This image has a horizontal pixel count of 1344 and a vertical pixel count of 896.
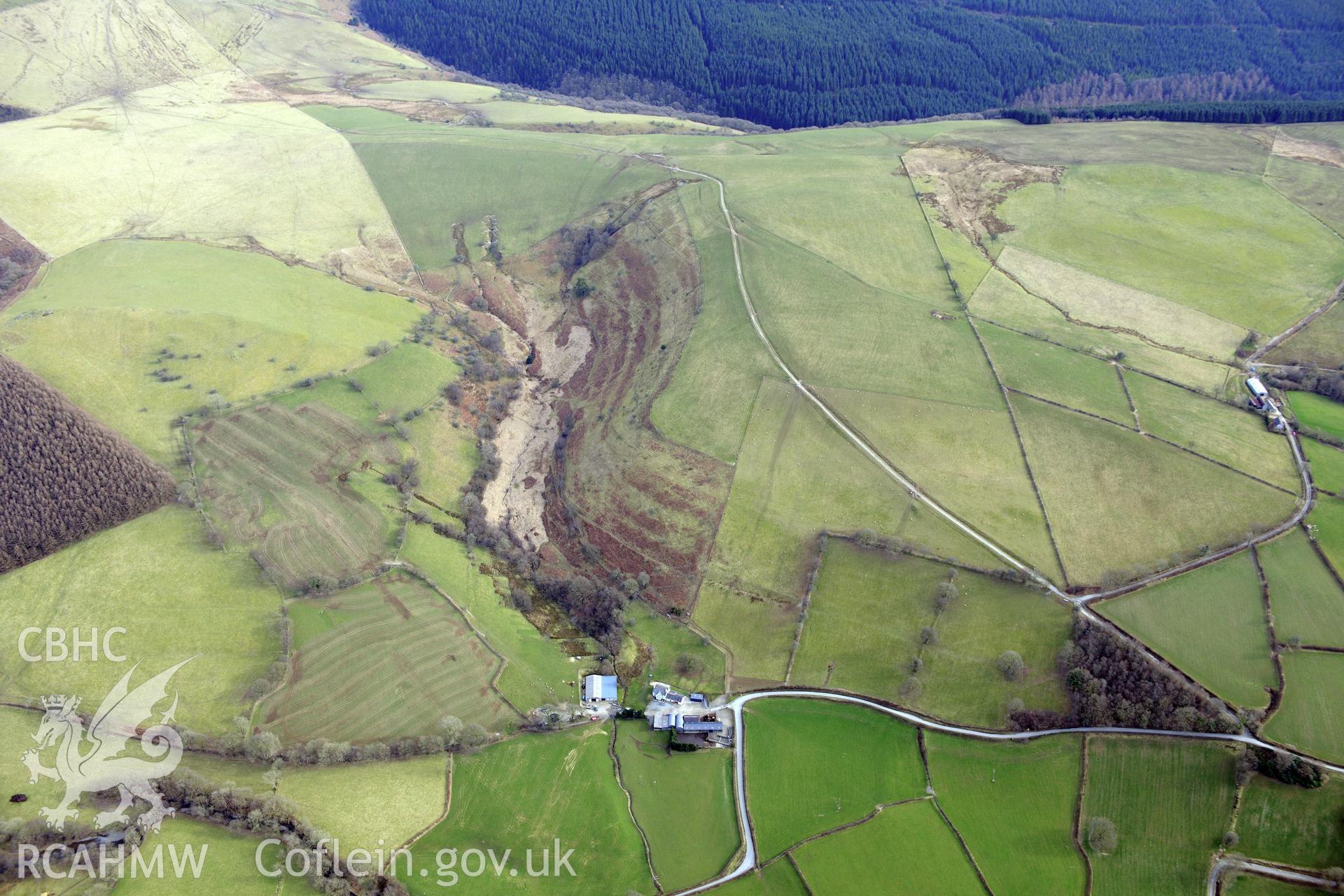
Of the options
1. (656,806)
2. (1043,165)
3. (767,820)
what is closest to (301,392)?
(656,806)

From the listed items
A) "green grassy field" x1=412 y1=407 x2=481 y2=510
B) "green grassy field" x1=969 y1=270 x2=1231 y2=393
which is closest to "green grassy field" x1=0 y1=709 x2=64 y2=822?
"green grassy field" x1=412 y1=407 x2=481 y2=510

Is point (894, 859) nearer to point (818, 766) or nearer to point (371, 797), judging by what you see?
point (818, 766)

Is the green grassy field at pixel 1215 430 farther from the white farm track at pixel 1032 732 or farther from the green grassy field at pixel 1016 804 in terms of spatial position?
the green grassy field at pixel 1016 804

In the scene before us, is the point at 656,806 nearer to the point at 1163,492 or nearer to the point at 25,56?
the point at 1163,492

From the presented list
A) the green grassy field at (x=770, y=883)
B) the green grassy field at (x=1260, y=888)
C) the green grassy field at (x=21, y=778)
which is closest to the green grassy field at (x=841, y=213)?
the green grassy field at (x=770, y=883)

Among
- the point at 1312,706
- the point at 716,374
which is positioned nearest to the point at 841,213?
the point at 716,374
